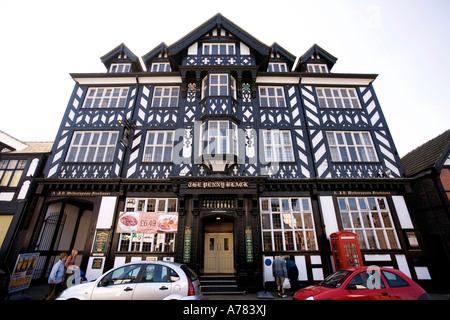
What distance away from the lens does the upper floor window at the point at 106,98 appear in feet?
51.7

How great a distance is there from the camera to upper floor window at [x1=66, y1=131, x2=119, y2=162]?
1405cm

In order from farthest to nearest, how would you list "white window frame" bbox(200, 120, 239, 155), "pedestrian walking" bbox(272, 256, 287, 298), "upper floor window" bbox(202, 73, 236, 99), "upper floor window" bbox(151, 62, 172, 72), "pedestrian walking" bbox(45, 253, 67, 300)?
"upper floor window" bbox(151, 62, 172, 72)
"upper floor window" bbox(202, 73, 236, 99)
"white window frame" bbox(200, 120, 239, 155)
"pedestrian walking" bbox(272, 256, 287, 298)
"pedestrian walking" bbox(45, 253, 67, 300)

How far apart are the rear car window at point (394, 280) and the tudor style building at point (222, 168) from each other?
5.23m

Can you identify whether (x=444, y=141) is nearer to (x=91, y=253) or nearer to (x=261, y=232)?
(x=261, y=232)

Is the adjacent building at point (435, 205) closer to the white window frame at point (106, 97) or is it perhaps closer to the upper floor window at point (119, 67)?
the white window frame at point (106, 97)

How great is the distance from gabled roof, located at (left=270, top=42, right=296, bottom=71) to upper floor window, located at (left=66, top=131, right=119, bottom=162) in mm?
14947

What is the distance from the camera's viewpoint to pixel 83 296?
593cm

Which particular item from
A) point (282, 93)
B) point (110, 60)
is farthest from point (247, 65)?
point (110, 60)

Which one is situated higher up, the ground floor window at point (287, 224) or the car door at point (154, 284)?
the ground floor window at point (287, 224)

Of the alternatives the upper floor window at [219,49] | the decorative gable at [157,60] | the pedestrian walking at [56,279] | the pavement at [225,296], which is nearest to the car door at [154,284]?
the pedestrian walking at [56,279]

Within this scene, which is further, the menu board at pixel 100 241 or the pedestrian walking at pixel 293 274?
the menu board at pixel 100 241

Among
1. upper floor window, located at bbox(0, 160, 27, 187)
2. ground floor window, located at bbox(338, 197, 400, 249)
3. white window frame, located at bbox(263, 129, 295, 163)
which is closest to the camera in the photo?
ground floor window, located at bbox(338, 197, 400, 249)

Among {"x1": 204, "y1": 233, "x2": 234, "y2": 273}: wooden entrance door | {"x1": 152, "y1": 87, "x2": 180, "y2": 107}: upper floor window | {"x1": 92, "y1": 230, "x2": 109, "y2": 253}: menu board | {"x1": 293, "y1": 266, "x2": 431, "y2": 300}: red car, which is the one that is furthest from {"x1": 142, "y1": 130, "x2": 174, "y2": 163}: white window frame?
{"x1": 293, "y1": 266, "x2": 431, "y2": 300}: red car

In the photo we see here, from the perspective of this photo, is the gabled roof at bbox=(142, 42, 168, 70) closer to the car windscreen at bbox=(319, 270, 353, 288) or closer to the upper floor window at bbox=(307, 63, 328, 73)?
the upper floor window at bbox=(307, 63, 328, 73)
